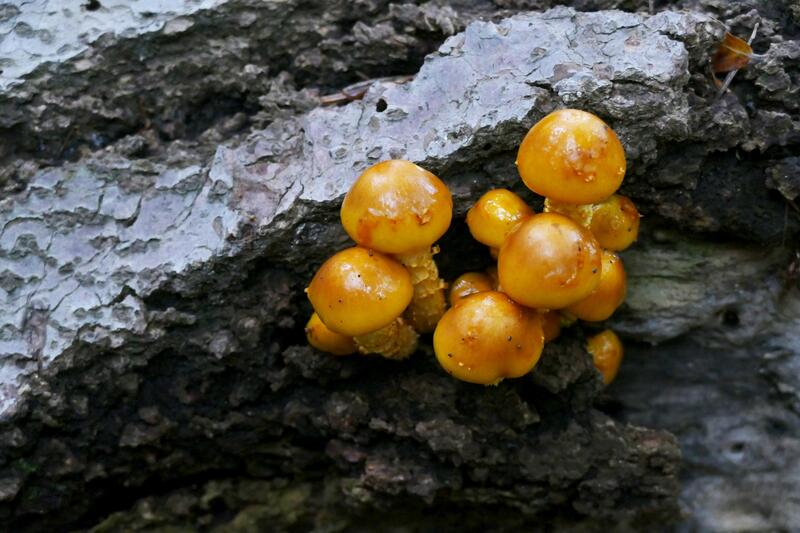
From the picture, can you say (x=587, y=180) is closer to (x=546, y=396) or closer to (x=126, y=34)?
(x=546, y=396)

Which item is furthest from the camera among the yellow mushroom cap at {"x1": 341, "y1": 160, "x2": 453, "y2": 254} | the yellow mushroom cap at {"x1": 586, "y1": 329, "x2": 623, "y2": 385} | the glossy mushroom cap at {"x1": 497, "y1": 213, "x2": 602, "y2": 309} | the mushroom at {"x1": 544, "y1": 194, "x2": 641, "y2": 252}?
the yellow mushroom cap at {"x1": 586, "y1": 329, "x2": 623, "y2": 385}

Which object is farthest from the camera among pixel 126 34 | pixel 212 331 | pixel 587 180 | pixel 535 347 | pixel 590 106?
pixel 126 34

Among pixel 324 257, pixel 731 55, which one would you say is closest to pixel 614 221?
pixel 731 55

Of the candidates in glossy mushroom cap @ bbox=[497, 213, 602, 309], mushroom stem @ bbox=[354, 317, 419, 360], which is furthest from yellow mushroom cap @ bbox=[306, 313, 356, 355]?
glossy mushroom cap @ bbox=[497, 213, 602, 309]

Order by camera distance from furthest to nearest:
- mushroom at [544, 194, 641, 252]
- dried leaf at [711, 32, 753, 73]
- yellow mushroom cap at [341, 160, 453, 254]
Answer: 1. dried leaf at [711, 32, 753, 73]
2. mushroom at [544, 194, 641, 252]
3. yellow mushroom cap at [341, 160, 453, 254]

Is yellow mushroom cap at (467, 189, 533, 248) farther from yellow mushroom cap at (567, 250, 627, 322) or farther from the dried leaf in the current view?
the dried leaf

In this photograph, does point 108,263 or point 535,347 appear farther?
point 108,263

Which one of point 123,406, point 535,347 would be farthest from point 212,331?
point 535,347
